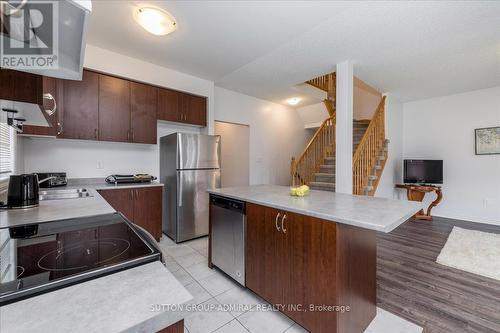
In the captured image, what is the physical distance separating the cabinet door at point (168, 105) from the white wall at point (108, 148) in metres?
0.11

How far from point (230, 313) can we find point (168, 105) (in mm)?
3013

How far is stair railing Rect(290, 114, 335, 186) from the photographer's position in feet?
15.3

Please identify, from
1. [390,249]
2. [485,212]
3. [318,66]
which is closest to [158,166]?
[318,66]

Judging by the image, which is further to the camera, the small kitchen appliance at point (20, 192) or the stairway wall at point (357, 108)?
the stairway wall at point (357, 108)

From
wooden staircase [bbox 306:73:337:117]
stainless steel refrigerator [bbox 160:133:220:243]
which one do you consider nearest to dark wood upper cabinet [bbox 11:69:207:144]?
stainless steel refrigerator [bbox 160:133:220:243]

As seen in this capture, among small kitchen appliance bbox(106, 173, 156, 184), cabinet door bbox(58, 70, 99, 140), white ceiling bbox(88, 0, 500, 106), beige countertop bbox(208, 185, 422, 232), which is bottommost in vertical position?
beige countertop bbox(208, 185, 422, 232)

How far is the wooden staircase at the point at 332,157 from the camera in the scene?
3732mm

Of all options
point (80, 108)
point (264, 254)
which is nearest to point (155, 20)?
point (80, 108)

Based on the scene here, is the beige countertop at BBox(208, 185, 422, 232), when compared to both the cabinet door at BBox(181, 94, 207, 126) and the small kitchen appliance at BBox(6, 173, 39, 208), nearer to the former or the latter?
the small kitchen appliance at BBox(6, 173, 39, 208)

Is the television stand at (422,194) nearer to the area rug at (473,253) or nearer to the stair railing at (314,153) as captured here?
the area rug at (473,253)

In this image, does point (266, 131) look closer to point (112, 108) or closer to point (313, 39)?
point (313, 39)

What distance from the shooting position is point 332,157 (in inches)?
197

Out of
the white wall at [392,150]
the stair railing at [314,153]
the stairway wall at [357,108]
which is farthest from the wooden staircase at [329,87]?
the white wall at [392,150]

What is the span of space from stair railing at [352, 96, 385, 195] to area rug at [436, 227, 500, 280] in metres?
1.32
